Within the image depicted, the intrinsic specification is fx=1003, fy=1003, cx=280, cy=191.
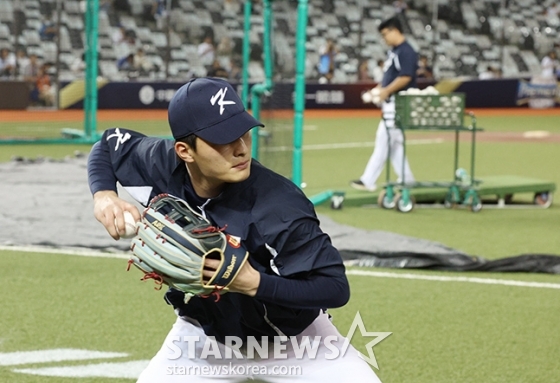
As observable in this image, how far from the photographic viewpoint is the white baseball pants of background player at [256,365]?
3398 millimetres

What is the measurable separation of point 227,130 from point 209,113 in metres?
0.09

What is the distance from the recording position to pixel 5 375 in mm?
4984

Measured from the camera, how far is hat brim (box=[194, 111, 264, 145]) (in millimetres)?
3219

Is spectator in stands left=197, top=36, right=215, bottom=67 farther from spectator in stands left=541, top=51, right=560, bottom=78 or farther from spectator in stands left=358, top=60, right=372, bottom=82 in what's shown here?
spectator in stands left=541, top=51, right=560, bottom=78

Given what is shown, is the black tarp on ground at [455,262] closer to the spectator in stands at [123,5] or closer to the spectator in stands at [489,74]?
the spectator in stands at [123,5]

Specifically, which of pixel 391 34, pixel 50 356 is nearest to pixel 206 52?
pixel 391 34

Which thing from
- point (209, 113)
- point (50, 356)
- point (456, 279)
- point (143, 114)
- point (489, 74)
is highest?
point (209, 113)

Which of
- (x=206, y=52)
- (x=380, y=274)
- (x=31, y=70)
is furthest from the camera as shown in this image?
(x=206, y=52)

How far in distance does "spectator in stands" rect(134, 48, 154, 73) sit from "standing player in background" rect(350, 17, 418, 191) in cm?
1235

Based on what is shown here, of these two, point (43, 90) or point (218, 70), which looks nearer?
point (218, 70)

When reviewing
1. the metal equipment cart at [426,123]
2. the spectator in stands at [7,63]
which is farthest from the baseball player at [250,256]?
the spectator in stands at [7,63]

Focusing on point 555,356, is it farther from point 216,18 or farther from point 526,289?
point 216,18

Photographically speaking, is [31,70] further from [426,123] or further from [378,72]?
[426,123]

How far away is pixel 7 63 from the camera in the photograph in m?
21.1
